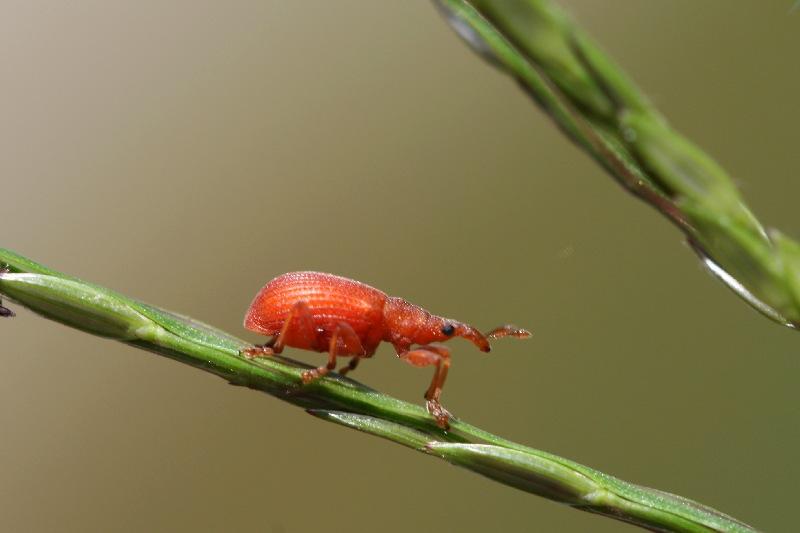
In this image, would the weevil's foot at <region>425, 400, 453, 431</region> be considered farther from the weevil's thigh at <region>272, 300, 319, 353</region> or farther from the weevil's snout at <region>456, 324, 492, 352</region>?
the weevil's snout at <region>456, 324, 492, 352</region>

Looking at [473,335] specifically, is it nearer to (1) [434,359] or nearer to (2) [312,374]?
(1) [434,359]

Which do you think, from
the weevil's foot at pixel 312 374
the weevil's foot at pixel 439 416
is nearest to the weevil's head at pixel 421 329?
the weevil's foot at pixel 312 374

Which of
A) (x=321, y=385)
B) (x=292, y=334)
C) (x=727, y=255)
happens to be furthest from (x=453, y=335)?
(x=727, y=255)

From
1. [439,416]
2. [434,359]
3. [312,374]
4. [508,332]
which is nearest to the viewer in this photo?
[439,416]

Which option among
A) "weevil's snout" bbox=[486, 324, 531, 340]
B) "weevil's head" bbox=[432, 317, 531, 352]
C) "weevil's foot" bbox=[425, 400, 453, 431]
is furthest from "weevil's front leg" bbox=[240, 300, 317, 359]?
"weevil's foot" bbox=[425, 400, 453, 431]

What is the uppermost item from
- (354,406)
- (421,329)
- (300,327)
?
(421,329)

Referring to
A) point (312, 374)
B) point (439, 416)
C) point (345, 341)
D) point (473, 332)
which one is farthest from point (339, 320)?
point (439, 416)
